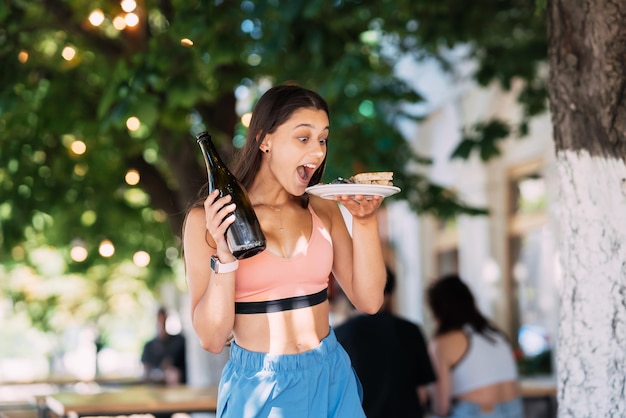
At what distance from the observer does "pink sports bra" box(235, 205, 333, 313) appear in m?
3.18

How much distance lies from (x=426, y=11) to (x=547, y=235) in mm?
7537

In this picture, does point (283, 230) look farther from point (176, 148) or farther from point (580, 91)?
point (176, 148)

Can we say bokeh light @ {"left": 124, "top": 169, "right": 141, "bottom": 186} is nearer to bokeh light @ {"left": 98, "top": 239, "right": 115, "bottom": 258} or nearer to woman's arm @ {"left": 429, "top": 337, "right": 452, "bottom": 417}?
bokeh light @ {"left": 98, "top": 239, "right": 115, "bottom": 258}

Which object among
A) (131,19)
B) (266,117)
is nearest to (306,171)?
(266,117)

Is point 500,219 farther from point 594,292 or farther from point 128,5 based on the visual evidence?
point 594,292

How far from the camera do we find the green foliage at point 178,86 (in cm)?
661

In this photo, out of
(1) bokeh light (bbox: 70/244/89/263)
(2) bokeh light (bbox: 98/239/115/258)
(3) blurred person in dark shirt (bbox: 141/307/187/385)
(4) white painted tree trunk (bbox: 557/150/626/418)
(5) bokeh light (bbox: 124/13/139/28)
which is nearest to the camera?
(4) white painted tree trunk (bbox: 557/150/626/418)

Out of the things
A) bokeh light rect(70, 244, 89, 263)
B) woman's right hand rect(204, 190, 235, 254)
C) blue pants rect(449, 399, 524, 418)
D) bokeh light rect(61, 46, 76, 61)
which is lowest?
blue pants rect(449, 399, 524, 418)

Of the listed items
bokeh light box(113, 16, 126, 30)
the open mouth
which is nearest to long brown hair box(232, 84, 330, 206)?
the open mouth

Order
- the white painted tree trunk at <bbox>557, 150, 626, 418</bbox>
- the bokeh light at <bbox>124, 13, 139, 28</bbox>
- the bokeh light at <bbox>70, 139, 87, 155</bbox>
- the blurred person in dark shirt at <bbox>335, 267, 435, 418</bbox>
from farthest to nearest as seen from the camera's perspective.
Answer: the bokeh light at <bbox>70, 139, 87, 155</bbox>, the bokeh light at <bbox>124, 13, 139, 28</bbox>, the blurred person in dark shirt at <bbox>335, 267, 435, 418</bbox>, the white painted tree trunk at <bbox>557, 150, 626, 418</bbox>

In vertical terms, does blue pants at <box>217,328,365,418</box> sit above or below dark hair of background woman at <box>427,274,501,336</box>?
below

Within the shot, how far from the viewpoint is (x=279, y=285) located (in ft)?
10.5

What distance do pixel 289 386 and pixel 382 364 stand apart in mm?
2804

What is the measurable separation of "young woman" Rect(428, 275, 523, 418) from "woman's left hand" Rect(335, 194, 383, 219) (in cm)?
345
